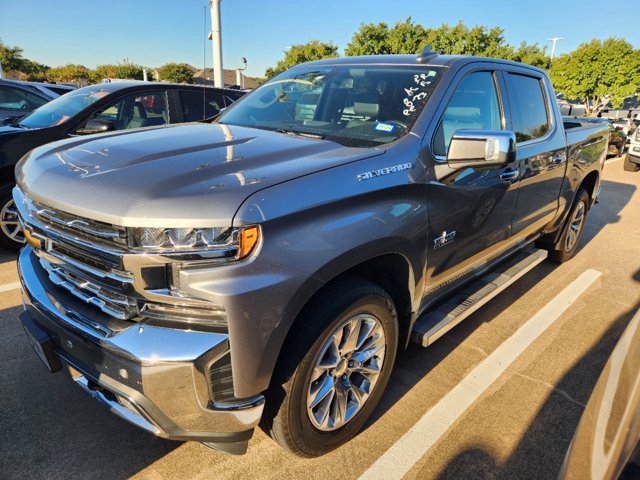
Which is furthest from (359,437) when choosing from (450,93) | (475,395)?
(450,93)

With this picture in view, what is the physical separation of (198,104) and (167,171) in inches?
178

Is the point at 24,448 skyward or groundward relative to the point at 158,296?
groundward

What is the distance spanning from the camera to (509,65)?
354cm

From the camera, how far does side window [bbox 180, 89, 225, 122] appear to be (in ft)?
19.3

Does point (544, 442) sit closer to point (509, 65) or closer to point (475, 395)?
point (475, 395)

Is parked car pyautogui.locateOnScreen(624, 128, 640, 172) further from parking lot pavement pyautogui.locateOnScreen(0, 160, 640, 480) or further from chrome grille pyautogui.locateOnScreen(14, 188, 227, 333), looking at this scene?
chrome grille pyautogui.locateOnScreen(14, 188, 227, 333)

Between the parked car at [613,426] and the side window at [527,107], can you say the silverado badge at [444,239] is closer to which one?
the parked car at [613,426]

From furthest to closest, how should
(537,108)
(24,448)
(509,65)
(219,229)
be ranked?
(537,108) < (509,65) < (24,448) < (219,229)

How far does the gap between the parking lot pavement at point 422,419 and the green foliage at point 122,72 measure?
67371 millimetres

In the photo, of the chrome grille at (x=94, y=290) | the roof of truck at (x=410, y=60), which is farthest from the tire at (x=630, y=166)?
the chrome grille at (x=94, y=290)

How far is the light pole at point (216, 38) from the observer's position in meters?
14.6

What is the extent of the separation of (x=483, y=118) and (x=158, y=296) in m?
2.48

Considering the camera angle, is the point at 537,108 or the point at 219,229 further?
the point at 537,108

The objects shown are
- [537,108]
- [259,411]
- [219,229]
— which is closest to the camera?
[219,229]
